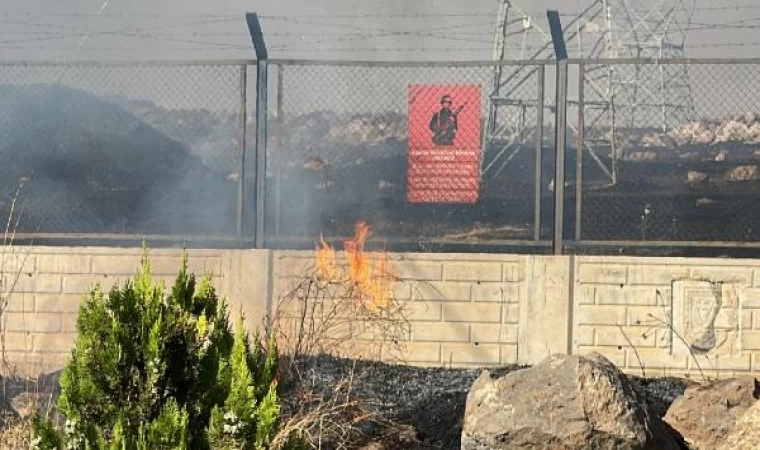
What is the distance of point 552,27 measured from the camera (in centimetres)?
1029

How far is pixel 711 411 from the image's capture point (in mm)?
7250

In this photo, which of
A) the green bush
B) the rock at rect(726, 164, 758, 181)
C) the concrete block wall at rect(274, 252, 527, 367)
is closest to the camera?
the green bush

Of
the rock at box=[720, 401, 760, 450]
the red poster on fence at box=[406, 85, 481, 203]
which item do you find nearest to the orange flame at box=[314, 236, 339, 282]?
the red poster on fence at box=[406, 85, 481, 203]

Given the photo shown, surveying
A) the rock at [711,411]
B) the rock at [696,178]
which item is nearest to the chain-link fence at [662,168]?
the rock at [696,178]

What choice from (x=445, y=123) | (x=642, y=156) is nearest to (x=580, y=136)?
(x=445, y=123)

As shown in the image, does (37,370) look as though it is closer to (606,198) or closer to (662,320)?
(662,320)

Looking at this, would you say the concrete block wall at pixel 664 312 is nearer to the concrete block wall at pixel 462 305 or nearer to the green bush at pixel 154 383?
the concrete block wall at pixel 462 305

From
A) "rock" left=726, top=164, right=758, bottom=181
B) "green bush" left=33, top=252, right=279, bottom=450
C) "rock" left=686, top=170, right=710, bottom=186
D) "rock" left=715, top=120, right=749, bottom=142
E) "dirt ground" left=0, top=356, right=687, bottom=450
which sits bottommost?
"dirt ground" left=0, top=356, right=687, bottom=450

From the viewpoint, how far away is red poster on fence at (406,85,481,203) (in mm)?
11078

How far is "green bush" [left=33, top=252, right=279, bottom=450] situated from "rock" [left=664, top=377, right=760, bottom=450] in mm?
3255

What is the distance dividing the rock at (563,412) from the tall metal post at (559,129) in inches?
147

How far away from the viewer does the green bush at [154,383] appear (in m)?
4.67

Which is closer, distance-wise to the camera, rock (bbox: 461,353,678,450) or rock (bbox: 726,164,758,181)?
rock (bbox: 461,353,678,450)

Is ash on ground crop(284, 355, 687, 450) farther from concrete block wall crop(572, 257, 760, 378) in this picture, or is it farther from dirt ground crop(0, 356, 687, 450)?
concrete block wall crop(572, 257, 760, 378)
